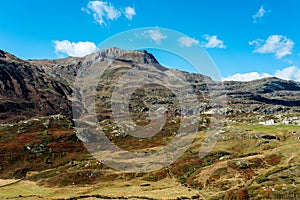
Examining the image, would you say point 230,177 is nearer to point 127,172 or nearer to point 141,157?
point 127,172

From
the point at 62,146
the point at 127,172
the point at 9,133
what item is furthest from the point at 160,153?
the point at 9,133

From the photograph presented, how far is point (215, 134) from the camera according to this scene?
107m

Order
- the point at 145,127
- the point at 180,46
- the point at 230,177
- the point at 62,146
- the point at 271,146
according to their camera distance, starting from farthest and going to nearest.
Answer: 1. the point at 145,127
2. the point at 62,146
3. the point at 271,146
4. the point at 230,177
5. the point at 180,46

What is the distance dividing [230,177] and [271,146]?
32.0m

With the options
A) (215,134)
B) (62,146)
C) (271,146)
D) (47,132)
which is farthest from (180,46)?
A: (47,132)

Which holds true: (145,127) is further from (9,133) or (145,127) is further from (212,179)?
(212,179)

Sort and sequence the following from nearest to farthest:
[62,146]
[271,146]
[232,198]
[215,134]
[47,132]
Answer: [232,198] < [271,146] < [215,134] < [62,146] < [47,132]

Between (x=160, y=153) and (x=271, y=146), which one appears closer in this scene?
(x=271, y=146)

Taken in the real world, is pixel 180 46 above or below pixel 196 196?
above

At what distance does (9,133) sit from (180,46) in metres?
121

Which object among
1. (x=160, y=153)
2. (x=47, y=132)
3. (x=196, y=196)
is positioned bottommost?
(x=196, y=196)

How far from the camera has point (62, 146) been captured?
114688 millimetres

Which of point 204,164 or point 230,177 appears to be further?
point 204,164

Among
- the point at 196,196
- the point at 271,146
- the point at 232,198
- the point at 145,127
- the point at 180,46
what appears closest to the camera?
the point at 180,46
